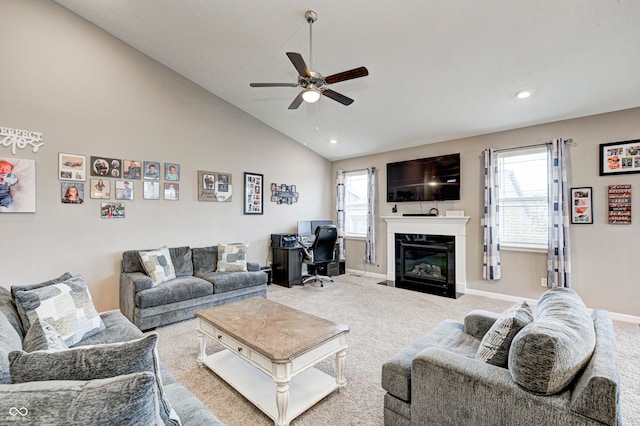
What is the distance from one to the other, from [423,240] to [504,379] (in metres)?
4.05

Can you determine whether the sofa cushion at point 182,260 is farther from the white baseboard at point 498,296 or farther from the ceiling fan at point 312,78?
the white baseboard at point 498,296

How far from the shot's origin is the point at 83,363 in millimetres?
918

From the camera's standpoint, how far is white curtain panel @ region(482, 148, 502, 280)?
4418 millimetres

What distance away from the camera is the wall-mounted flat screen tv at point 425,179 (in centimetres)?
491

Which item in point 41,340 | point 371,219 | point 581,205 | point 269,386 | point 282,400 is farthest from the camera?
point 371,219

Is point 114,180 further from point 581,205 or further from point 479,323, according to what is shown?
point 581,205

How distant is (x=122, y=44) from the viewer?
382cm

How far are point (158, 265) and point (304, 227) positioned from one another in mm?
2885

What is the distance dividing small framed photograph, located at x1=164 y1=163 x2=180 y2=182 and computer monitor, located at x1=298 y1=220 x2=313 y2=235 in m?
2.42

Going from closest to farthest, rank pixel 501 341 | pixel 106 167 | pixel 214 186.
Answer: pixel 501 341 → pixel 106 167 → pixel 214 186

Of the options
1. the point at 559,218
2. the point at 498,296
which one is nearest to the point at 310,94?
the point at 559,218

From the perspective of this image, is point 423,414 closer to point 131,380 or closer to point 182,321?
point 131,380

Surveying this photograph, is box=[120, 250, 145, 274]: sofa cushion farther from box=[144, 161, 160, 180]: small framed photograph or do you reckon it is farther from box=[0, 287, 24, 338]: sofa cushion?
box=[0, 287, 24, 338]: sofa cushion

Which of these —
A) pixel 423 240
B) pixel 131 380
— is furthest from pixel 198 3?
pixel 423 240
